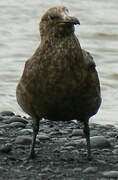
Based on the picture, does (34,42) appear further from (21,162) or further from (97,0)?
(21,162)

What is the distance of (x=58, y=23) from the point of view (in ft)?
25.0

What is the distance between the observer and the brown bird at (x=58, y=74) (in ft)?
25.1

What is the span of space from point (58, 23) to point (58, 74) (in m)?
0.55

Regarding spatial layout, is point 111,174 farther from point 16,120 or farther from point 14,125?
point 16,120

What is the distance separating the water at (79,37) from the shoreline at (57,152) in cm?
215

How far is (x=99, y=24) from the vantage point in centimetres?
1931

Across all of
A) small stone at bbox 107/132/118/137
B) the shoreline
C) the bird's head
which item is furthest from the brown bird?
small stone at bbox 107/132/118/137

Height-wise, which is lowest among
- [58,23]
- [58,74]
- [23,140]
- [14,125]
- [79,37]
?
[79,37]

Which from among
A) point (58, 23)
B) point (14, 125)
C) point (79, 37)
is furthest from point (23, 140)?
point (79, 37)

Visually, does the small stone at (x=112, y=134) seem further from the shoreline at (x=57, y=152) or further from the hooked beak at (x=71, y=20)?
the hooked beak at (x=71, y=20)

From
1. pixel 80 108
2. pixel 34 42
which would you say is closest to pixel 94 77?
pixel 80 108

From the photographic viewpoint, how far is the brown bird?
25.1 ft

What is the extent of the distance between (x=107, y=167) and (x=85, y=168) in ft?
0.85

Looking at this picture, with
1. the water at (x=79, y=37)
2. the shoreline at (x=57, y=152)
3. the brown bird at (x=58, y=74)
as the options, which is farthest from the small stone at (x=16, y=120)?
the brown bird at (x=58, y=74)
